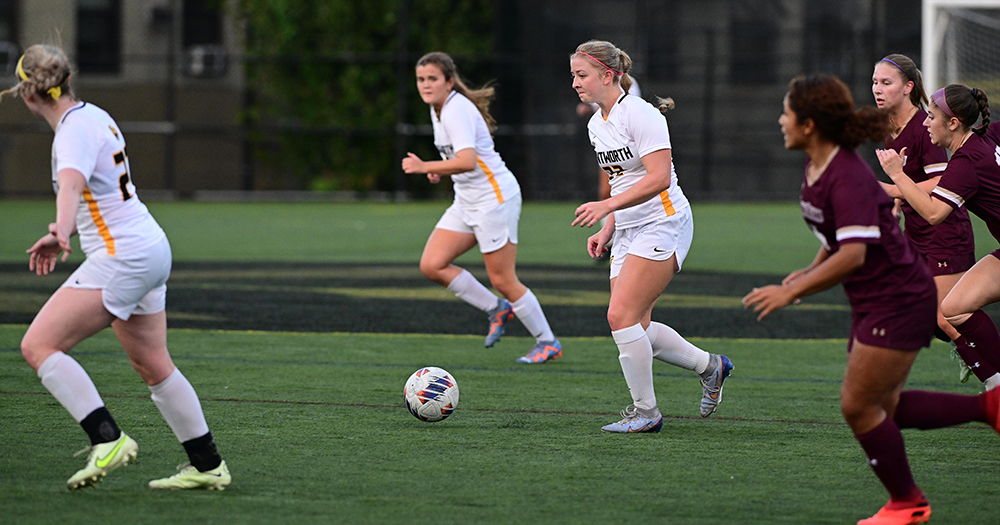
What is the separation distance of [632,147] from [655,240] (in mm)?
486

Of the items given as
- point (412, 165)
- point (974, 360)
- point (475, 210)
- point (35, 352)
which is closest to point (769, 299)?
point (35, 352)

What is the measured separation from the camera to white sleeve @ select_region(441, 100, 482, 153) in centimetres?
813

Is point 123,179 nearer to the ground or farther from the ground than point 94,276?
farther from the ground

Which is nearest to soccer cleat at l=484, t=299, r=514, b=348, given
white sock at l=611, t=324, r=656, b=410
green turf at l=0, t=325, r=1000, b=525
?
green turf at l=0, t=325, r=1000, b=525

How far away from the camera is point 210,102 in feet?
87.9

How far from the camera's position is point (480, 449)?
5.50 m

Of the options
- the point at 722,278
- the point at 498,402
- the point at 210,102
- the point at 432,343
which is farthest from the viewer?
the point at 210,102

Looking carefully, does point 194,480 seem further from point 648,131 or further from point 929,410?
point 929,410

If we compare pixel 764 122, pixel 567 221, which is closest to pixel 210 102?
pixel 567 221

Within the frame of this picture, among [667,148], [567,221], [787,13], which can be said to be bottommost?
[567,221]

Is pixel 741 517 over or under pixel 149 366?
under

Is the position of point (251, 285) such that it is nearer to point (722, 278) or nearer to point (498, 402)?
point (722, 278)

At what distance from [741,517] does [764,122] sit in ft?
70.5

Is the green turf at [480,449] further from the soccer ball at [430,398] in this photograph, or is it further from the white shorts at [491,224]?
the white shorts at [491,224]
